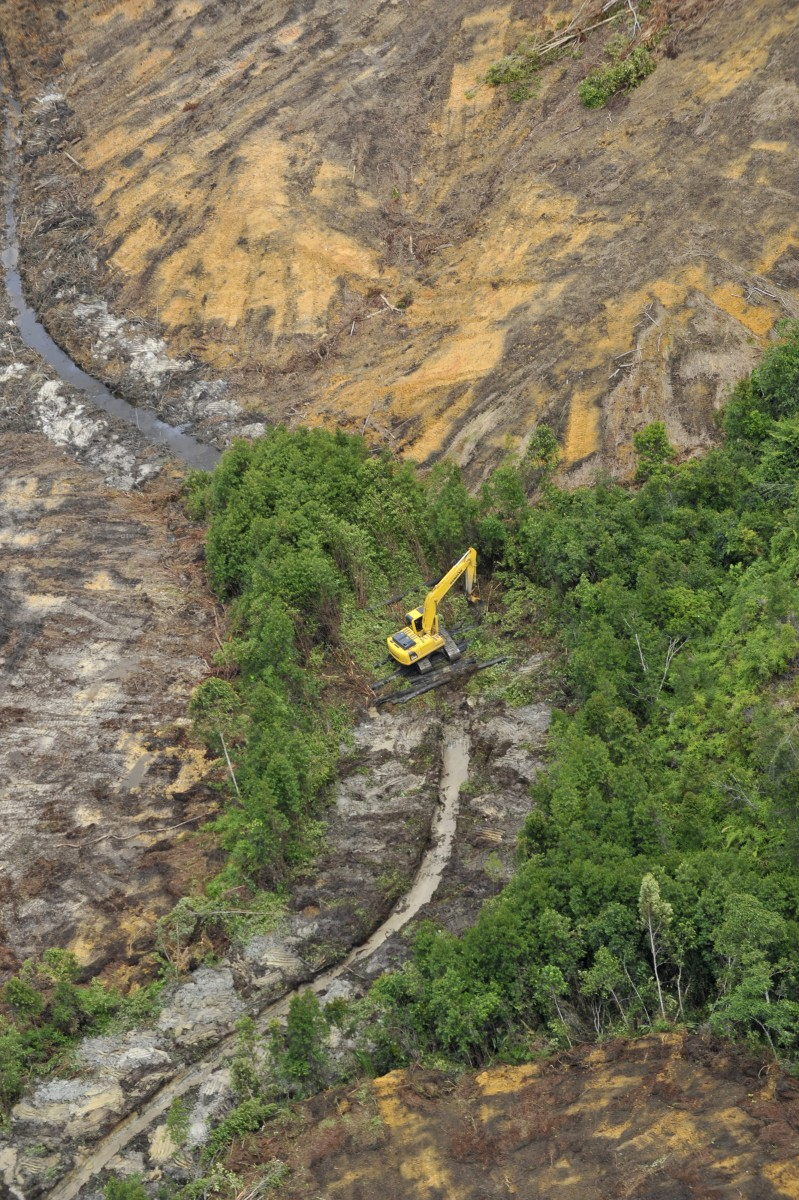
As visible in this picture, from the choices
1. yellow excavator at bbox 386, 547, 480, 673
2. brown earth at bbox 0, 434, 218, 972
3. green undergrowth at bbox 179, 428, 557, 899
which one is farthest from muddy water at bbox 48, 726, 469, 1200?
brown earth at bbox 0, 434, 218, 972

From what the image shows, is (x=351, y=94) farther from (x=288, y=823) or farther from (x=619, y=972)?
(x=619, y=972)

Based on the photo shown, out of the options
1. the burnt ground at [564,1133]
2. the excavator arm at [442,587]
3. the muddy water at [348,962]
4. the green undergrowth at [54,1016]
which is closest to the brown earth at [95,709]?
the green undergrowth at [54,1016]

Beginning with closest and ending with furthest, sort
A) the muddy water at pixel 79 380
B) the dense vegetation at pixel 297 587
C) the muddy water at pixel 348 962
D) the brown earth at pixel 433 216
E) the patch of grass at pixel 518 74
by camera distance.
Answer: the muddy water at pixel 348 962 < the dense vegetation at pixel 297 587 < the brown earth at pixel 433 216 < the muddy water at pixel 79 380 < the patch of grass at pixel 518 74

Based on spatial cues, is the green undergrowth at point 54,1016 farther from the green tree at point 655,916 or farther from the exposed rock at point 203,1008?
the green tree at point 655,916

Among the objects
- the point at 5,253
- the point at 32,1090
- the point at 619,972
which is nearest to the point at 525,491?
the point at 619,972

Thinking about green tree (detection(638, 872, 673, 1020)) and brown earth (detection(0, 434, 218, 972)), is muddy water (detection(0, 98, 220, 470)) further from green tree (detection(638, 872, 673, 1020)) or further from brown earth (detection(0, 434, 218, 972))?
green tree (detection(638, 872, 673, 1020))

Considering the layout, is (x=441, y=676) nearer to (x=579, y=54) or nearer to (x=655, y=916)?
(x=655, y=916)

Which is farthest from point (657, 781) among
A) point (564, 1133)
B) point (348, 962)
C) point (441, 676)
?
point (564, 1133)
